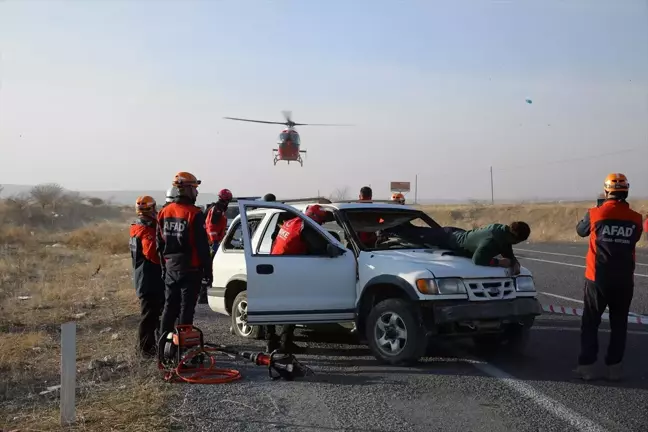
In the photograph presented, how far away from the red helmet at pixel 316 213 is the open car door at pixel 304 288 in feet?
2.13

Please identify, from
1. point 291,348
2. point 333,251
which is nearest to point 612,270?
point 333,251

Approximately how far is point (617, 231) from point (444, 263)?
64.5 inches

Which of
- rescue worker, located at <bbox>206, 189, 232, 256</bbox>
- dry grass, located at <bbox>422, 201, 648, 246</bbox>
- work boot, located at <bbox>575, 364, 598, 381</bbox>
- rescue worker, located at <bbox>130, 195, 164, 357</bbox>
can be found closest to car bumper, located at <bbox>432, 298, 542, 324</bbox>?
work boot, located at <bbox>575, 364, 598, 381</bbox>

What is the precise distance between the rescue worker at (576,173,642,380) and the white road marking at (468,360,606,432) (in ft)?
2.18

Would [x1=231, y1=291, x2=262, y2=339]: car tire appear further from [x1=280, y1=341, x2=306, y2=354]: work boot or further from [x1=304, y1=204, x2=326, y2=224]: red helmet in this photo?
[x1=304, y1=204, x2=326, y2=224]: red helmet

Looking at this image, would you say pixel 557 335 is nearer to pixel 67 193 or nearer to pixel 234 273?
pixel 234 273

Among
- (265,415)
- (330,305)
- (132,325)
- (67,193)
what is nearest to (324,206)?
(330,305)

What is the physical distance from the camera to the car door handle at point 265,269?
281 inches

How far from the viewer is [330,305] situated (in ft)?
23.4

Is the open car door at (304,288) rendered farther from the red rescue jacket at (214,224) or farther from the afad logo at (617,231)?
the red rescue jacket at (214,224)

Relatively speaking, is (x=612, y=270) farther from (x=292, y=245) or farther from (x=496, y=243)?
(x=292, y=245)

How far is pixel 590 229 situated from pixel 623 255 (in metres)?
0.37

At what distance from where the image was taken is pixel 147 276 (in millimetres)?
7555

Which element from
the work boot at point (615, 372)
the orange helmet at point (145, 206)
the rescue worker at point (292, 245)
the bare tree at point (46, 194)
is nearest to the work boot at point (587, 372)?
the work boot at point (615, 372)
